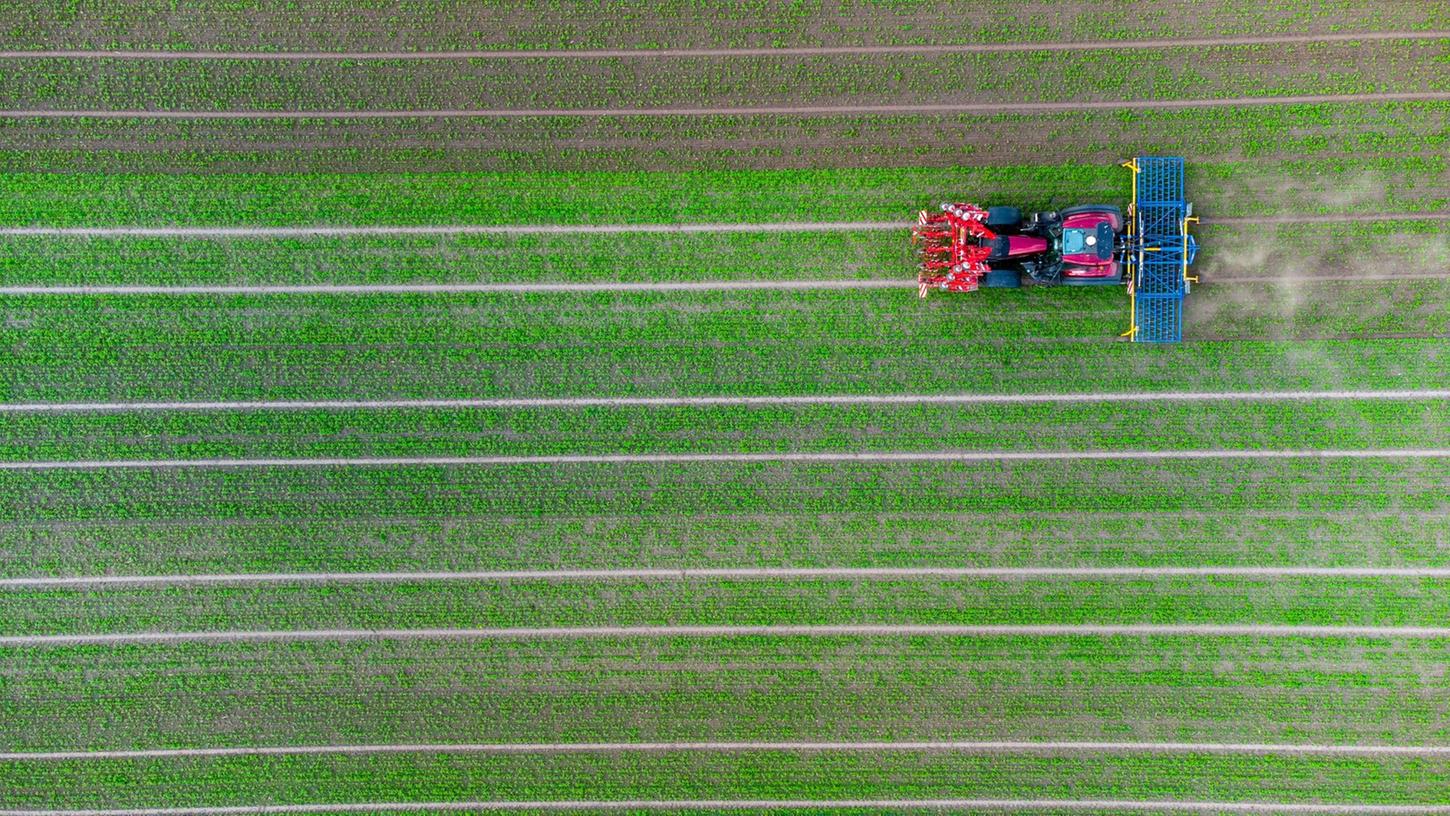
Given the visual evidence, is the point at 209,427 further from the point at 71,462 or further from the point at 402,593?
the point at 402,593

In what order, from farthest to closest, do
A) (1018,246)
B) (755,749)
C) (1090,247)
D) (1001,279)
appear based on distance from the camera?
(755,749)
(1001,279)
(1018,246)
(1090,247)

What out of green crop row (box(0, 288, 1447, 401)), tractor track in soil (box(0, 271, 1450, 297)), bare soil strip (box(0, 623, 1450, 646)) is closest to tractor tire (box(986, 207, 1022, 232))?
green crop row (box(0, 288, 1447, 401))

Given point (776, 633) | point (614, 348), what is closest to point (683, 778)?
point (776, 633)

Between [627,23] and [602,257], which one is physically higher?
[627,23]

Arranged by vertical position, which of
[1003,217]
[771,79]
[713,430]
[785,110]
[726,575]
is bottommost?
[726,575]

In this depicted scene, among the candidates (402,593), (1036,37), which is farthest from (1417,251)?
(402,593)

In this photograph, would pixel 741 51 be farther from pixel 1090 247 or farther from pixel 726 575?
pixel 726 575

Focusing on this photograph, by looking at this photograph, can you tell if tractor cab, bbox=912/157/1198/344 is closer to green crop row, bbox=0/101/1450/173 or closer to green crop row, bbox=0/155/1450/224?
green crop row, bbox=0/155/1450/224
